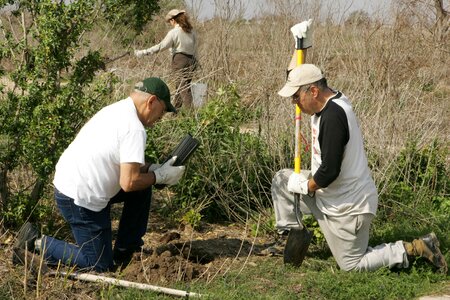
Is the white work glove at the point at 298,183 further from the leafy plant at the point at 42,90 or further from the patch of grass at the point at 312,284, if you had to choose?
the leafy plant at the point at 42,90

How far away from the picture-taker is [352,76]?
7.73 meters

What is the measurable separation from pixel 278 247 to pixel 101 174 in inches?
65.1

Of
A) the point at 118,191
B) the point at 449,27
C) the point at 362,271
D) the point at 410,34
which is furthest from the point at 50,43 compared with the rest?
the point at 449,27

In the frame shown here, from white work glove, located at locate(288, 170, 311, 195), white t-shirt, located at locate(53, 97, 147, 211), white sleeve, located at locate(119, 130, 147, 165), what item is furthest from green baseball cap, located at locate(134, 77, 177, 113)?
white work glove, located at locate(288, 170, 311, 195)

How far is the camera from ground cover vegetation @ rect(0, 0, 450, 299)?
4691 mm

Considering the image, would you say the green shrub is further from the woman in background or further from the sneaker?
the woman in background

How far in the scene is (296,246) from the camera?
493cm

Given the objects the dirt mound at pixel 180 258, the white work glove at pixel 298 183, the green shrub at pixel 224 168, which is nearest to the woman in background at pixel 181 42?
the green shrub at pixel 224 168

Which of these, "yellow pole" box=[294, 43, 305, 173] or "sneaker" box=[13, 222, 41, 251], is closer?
"sneaker" box=[13, 222, 41, 251]

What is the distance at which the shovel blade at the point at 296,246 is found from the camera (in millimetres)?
4926

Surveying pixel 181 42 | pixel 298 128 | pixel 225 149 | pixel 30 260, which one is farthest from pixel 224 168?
pixel 181 42

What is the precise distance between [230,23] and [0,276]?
6.06m

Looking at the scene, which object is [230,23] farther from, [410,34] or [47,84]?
[47,84]

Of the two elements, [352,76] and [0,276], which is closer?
[0,276]
